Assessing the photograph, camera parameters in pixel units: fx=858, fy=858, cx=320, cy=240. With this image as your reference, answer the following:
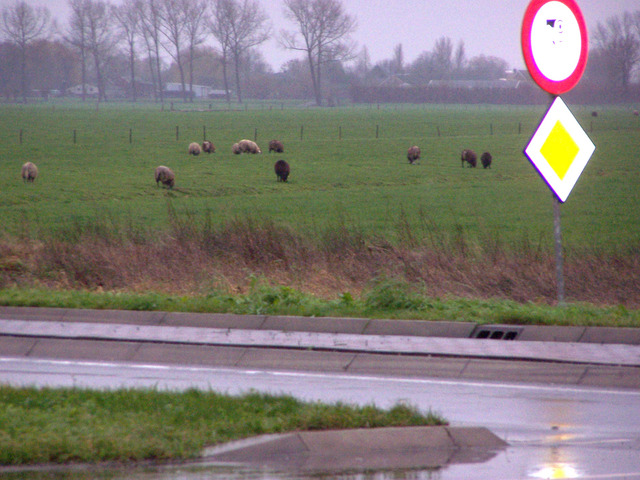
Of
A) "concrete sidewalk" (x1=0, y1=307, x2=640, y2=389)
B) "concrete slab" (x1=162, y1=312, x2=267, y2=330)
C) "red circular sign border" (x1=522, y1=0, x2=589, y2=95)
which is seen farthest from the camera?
"concrete slab" (x1=162, y1=312, x2=267, y2=330)

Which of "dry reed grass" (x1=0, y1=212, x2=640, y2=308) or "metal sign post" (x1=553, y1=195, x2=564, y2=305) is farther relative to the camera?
"dry reed grass" (x1=0, y1=212, x2=640, y2=308)

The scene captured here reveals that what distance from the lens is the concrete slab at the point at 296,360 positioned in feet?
31.7

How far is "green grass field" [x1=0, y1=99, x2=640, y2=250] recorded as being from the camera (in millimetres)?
29578

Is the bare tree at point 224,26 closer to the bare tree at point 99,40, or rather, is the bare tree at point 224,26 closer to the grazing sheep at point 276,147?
the bare tree at point 99,40

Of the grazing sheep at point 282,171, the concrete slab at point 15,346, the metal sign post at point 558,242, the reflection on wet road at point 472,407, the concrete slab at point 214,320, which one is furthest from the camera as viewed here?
the grazing sheep at point 282,171

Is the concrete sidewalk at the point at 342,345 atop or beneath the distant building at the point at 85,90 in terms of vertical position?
beneath

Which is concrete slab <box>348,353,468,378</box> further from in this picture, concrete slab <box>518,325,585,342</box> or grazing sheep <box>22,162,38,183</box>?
grazing sheep <box>22,162,38,183</box>

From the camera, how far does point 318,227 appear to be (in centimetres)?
2652

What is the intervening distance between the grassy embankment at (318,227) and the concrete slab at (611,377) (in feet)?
5.76

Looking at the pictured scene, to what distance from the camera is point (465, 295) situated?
14.7m

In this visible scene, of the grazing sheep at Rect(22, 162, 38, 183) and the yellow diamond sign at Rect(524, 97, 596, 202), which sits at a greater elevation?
the yellow diamond sign at Rect(524, 97, 596, 202)

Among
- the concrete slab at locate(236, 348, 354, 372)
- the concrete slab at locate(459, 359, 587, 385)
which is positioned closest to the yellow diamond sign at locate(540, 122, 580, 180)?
the concrete slab at locate(459, 359, 587, 385)

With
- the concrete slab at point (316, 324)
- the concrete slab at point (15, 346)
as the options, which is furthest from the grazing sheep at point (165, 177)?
the concrete slab at point (316, 324)

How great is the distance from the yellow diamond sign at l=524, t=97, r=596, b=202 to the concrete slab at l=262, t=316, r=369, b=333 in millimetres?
3035
